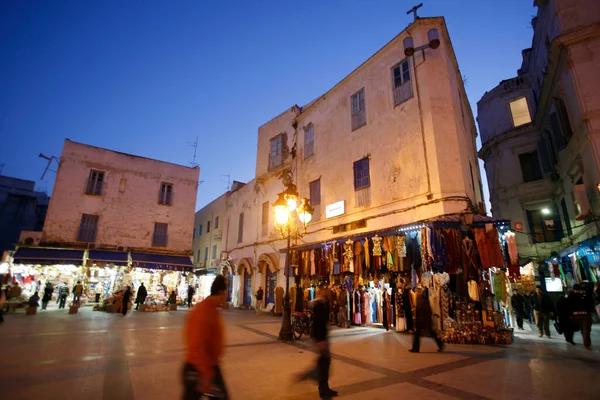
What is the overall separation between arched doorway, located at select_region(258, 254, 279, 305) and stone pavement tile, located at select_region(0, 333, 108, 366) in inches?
422

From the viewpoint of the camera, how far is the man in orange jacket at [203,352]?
3.00m

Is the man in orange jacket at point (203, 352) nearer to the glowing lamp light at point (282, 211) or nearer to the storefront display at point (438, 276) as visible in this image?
the glowing lamp light at point (282, 211)

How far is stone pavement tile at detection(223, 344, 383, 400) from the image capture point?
4840 mm

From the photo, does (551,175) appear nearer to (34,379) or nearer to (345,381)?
(345,381)

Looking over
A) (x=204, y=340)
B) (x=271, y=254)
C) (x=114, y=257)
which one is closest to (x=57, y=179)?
(x=114, y=257)

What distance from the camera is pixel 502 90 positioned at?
24.2 m

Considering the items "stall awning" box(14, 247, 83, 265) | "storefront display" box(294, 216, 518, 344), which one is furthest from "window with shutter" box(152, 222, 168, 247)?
"storefront display" box(294, 216, 518, 344)

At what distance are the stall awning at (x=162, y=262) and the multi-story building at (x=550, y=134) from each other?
79.4ft

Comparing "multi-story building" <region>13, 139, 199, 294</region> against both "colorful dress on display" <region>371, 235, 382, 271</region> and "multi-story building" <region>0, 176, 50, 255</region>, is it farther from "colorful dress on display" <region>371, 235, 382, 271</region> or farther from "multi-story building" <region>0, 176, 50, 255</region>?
"colorful dress on display" <region>371, 235, 382, 271</region>

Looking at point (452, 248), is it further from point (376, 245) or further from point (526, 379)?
point (526, 379)

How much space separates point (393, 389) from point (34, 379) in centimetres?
638

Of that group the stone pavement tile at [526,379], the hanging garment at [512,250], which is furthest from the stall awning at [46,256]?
the hanging garment at [512,250]

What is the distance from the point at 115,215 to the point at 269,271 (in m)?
13.4

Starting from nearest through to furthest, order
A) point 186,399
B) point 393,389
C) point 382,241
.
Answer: point 186,399, point 393,389, point 382,241
